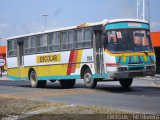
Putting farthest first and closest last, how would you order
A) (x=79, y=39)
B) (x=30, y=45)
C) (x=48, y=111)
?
(x=30, y=45)
(x=79, y=39)
(x=48, y=111)

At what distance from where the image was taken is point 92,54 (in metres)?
21.7

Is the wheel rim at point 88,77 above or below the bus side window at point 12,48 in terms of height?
below

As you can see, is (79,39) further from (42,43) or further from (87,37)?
(42,43)

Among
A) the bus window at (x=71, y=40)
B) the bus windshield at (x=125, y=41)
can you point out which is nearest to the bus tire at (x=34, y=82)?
the bus window at (x=71, y=40)

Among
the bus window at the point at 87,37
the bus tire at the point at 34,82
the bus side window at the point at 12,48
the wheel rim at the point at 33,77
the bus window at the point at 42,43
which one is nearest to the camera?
the bus window at the point at 87,37

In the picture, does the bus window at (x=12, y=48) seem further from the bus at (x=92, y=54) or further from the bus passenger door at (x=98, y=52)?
the bus passenger door at (x=98, y=52)

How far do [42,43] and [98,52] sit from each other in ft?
17.7

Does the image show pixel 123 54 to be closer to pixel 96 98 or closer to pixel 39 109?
pixel 96 98

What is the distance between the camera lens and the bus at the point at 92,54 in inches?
813

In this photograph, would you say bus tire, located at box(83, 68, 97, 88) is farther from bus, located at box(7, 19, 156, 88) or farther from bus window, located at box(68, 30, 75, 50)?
bus window, located at box(68, 30, 75, 50)

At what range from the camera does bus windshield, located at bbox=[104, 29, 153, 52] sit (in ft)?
67.7

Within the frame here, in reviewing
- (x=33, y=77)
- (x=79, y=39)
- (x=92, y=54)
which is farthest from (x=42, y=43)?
(x=92, y=54)

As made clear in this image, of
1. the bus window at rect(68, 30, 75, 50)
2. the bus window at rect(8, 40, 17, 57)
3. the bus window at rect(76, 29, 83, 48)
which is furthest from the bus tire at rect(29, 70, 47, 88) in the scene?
the bus window at rect(76, 29, 83, 48)

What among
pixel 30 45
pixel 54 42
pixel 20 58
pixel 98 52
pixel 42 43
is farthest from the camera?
pixel 20 58
